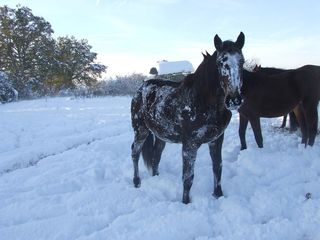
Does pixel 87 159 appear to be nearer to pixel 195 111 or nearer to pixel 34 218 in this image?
pixel 34 218

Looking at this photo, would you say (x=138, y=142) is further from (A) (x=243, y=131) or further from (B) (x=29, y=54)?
(B) (x=29, y=54)

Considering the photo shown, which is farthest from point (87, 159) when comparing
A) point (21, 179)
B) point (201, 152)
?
point (201, 152)

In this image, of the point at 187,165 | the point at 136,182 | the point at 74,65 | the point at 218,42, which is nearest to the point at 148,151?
the point at 136,182

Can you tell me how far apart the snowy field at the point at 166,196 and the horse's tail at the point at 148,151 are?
205mm

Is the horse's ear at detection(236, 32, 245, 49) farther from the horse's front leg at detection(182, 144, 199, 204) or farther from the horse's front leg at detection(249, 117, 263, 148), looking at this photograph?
the horse's front leg at detection(249, 117, 263, 148)

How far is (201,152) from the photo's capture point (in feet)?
23.1

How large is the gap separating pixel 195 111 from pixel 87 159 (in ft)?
10.8

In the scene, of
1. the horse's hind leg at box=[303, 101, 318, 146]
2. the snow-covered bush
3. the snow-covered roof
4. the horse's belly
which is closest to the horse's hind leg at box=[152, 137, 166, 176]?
the horse's belly

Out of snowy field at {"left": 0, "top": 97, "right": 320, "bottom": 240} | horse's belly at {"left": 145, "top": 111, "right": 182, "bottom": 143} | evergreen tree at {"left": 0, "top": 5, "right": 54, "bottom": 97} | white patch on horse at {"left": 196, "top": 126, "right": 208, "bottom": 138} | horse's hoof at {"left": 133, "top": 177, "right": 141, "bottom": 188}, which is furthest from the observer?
evergreen tree at {"left": 0, "top": 5, "right": 54, "bottom": 97}

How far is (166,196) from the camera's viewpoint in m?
5.23

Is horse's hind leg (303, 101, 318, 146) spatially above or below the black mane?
below

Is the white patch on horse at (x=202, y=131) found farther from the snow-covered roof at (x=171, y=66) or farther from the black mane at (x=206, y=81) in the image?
the snow-covered roof at (x=171, y=66)

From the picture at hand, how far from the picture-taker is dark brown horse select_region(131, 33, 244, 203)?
4.24m

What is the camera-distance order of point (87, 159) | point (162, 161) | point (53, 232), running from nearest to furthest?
point (53, 232), point (162, 161), point (87, 159)
